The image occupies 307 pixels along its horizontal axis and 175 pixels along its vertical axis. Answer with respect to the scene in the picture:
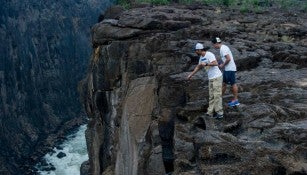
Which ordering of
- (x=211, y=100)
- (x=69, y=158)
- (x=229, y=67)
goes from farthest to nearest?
(x=69, y=158) → (x=229, y=67) → (x=211, y=100)

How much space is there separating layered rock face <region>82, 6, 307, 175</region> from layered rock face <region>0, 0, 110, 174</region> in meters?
37.8

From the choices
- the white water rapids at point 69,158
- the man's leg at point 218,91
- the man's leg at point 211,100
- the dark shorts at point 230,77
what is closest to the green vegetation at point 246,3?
the white water rapids at point 69,158

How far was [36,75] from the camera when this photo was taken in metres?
87.9

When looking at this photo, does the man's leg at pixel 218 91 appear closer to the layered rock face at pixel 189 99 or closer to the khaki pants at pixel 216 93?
the khaki pants at pixel 216 93

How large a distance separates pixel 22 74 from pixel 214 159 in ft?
239

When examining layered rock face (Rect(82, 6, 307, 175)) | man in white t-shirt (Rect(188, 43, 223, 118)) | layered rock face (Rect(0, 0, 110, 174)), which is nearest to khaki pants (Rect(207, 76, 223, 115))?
man in white t-shirt (Rect(188, 43, 223, 118))

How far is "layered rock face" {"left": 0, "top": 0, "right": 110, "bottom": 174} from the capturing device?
7212 centimetres

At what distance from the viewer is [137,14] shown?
35.3 meters

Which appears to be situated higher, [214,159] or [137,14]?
[137,14]

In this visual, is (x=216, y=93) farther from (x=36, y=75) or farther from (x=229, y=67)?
(x=36, y=75)

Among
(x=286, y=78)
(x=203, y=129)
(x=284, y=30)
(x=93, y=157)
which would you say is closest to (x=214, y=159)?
(x=203, y=129)

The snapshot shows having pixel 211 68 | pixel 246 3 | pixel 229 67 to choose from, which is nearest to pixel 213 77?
pixel 211 68

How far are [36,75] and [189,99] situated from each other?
238 feet

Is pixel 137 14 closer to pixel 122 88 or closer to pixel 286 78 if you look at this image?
pixel 122 88
